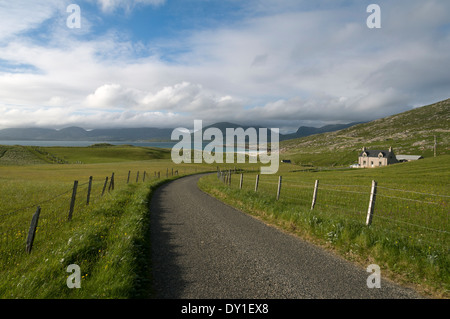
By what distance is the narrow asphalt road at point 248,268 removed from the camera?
5.79 meters

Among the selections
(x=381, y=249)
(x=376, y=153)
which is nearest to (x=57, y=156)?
(x=381, y=249)

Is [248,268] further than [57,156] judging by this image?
No

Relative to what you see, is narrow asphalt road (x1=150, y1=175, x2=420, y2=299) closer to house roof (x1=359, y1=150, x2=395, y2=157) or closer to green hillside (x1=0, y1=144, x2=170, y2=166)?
green hillside (x1=0, y1=144, x2=170, y2=166)

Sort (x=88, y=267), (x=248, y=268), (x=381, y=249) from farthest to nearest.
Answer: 1. (x=381, y=249)
2. (x=248, y=268)
3. (x=88, y=267)

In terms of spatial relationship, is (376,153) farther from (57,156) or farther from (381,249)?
(57,156)

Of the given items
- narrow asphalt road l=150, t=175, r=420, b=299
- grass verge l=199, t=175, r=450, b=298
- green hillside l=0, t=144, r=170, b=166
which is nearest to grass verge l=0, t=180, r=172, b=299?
narrow asphalt road l=150, t=175, r=420, b=299

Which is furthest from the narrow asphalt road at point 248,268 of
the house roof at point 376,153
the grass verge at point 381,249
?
the house roof at point 376,153

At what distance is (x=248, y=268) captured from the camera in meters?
7.12

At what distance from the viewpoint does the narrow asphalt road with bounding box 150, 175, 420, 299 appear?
5.79 metres

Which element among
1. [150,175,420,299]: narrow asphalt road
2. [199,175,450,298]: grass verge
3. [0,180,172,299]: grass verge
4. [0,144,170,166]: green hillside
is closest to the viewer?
[0,180,172,299]: grass verge

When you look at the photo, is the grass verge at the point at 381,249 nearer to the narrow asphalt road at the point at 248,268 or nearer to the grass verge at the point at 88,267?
the narrow asphalt road at the point at 248,268

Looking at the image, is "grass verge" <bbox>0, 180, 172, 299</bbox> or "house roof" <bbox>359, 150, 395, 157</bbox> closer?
"grass verge" <bbox>0, 180, 172, 299</bbox>
